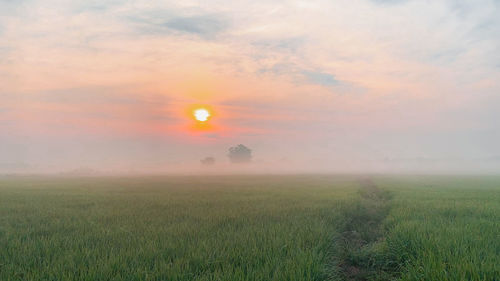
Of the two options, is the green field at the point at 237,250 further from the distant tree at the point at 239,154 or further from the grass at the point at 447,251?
the distant tree at the point at 239,154

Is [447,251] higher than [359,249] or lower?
higher

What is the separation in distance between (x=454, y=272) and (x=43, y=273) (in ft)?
21.8

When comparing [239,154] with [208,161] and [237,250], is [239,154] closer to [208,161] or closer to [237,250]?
[208,161]

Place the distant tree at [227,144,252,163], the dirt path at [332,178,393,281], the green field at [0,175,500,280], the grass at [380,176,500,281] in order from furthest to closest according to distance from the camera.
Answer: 1. the distant tree at [227,144,252,163]
2. the dirt path at [332,178,393,281]
3. the green field at [0,175,500,280]
4. the grass at [380,176,500,281]

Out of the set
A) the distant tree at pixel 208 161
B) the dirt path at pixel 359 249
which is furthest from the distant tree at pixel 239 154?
the dirt path at pixel 359 249

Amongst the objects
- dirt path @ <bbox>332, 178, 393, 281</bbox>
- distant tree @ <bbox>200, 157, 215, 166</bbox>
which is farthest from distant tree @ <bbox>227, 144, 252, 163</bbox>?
dirt path @ <bbox>332, 178, 393, 281</bbox>

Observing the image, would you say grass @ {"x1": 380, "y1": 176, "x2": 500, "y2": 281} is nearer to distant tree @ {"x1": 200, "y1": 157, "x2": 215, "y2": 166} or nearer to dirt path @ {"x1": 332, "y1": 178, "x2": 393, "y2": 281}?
dirt path @ {"x1": 332, "y1": 178, "x2": 393, "y2": 281}

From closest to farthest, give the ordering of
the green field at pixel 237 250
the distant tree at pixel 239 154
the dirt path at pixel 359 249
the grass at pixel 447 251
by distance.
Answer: the grass at pixel 447 251 < the green field at pixel 237 250 < the dirt path at pixel 359 249 < the distant tree at pixel 239 154

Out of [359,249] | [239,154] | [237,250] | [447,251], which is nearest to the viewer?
[447,251]

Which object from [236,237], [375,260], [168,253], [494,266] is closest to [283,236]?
[236,237]

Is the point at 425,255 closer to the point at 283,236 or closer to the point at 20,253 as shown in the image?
the point at 283,236

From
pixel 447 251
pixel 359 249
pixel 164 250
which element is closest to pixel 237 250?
pixel 164 250

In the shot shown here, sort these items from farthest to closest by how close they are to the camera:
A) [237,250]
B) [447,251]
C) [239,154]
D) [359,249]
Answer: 1. [239,154]
2. [359,249]
3. [237,250]
4. [447,251]

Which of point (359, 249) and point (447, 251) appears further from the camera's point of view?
point (359, 249)
